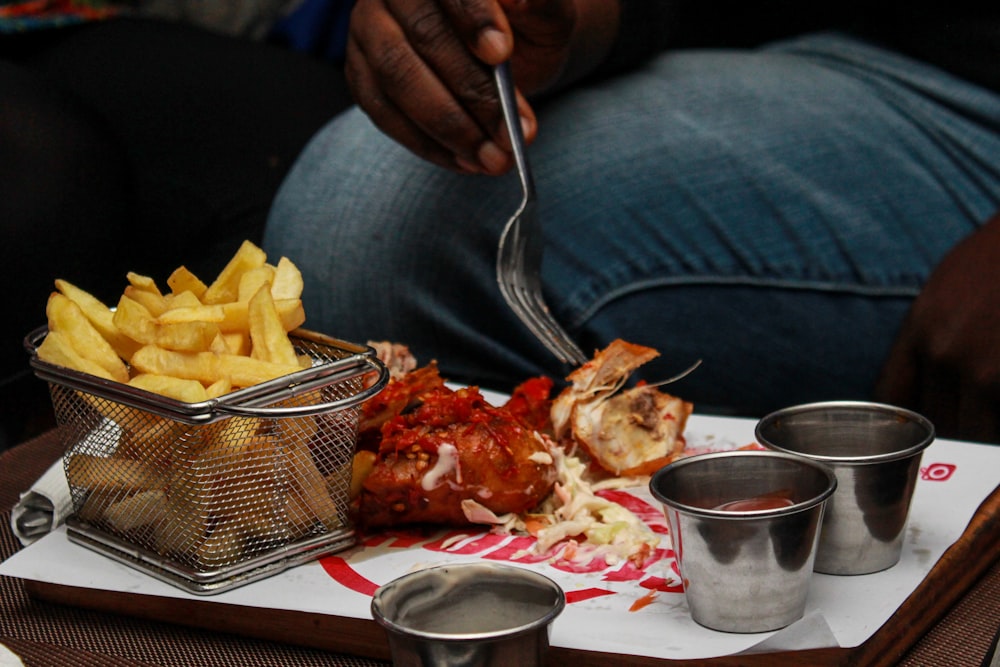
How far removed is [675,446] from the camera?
5.10ft

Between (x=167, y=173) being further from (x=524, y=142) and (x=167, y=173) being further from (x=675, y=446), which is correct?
(x=675, y=446)

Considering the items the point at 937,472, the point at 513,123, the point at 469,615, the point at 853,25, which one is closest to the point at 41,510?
the point at 469,615

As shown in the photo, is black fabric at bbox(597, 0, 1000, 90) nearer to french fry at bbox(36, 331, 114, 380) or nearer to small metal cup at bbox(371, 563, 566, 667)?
french fry at bbox(36, 331, 114, 380)

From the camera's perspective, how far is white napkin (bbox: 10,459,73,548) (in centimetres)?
142

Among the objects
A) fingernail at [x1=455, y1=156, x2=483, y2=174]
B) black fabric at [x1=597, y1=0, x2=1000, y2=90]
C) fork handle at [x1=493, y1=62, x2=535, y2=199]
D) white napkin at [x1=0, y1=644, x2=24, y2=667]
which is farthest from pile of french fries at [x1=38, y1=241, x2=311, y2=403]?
black fabric at [x1=597, y1=0, x2=1000, y2=90]

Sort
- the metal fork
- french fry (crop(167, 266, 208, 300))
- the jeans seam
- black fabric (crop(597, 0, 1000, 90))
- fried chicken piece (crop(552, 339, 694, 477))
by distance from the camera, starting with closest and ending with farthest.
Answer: french fry (crop(167, 266, 208, 300))
fried chicken piece (crop(552, 339, 694, 477))
the metal fork
the jeans seam
black fabric (crop(597, 0, 1000, 90))

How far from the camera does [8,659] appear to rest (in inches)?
44.9

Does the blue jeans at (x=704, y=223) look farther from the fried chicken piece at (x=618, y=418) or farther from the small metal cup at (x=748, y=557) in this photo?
the small metal cup at (x=748, y=557)

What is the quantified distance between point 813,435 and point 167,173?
8.59ft

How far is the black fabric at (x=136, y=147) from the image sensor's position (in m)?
2.73

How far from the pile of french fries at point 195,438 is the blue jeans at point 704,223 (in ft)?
2.78

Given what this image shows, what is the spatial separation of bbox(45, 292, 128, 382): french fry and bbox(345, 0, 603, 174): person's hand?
0.71m

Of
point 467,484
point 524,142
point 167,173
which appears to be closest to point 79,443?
point 467,484

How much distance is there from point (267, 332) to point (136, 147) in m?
2.44
